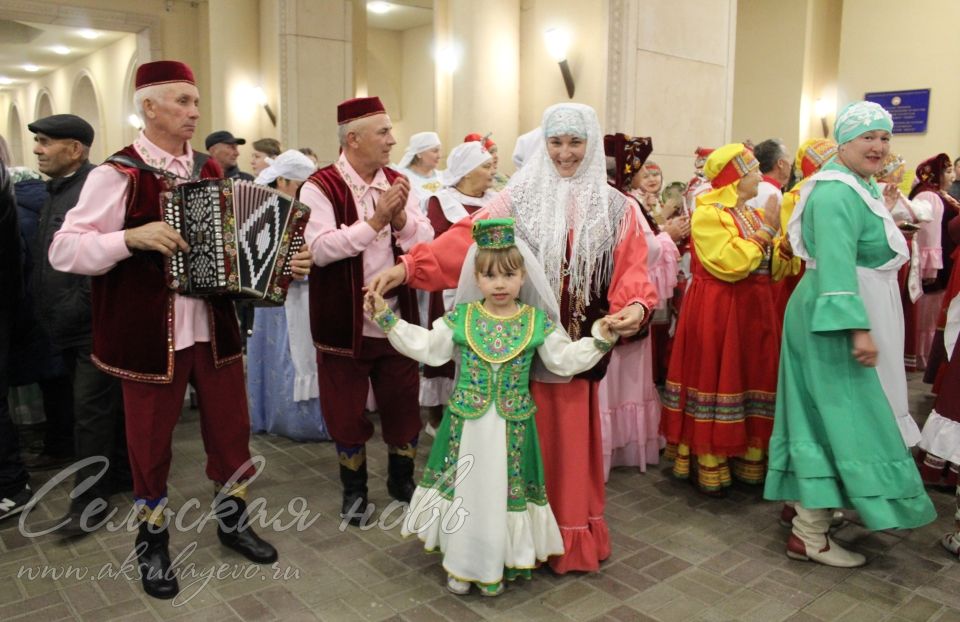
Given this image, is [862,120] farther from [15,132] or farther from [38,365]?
[15,132]

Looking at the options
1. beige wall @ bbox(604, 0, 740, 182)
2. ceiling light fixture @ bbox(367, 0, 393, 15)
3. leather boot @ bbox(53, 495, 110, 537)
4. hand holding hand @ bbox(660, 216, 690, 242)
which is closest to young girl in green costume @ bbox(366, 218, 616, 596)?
leather boot @ bbox(53, 495, 110, 537)

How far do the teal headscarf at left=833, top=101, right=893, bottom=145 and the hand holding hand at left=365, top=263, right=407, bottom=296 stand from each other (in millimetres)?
1994

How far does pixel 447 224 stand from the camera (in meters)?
5.02

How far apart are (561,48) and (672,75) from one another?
3.36ft

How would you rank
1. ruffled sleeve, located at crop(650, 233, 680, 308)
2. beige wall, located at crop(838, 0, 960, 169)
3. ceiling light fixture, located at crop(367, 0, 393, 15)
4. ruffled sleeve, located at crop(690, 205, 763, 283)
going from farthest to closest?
ceiling light fixture, located at crop(367, 0, 393, 15) → beige wall, located at crop(838, 0, 960, 169) → ruffled sleeve, located at crop(650, 233, 680, 308) → ruffled sleeve, located at crop(690, 205, 763, 283)

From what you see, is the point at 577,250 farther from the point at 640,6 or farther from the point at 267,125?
the point at 267,125

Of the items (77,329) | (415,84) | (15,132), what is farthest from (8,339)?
(15,132)

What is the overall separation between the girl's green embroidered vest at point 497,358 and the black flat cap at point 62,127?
8.49ft

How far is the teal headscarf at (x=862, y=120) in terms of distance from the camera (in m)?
3.23

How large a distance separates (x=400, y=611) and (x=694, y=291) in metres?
2.36

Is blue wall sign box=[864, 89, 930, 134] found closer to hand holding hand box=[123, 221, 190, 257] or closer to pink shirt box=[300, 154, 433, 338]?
pink shirt box=[300, 154, 433, 338]

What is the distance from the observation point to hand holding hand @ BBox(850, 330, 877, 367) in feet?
10.2

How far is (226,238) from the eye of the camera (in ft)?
9.30

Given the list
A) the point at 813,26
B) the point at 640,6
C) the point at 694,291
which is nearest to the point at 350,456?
the point at 694,291
